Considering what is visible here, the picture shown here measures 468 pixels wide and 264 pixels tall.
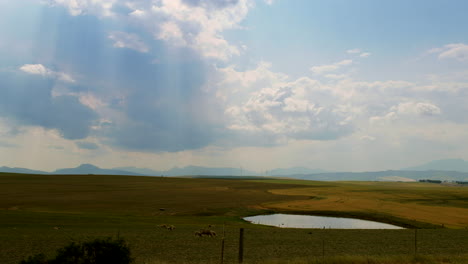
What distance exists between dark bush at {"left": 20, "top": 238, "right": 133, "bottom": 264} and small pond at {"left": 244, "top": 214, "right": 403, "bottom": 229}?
154 ft

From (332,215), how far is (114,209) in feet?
142

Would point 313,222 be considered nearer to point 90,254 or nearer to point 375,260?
point 375,260

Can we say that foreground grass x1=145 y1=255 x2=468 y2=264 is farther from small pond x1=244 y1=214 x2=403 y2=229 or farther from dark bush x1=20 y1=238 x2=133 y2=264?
small pond x1=244 y1=214 x2=403 y2=229

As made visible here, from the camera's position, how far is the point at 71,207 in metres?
74.8

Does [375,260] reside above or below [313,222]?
above

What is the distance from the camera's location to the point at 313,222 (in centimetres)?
6706

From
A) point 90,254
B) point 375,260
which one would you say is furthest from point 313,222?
point 90,254

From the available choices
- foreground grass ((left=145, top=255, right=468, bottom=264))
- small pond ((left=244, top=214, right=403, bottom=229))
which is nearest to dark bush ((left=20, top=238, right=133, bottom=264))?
foreground grass ((left=145, top=255, right=468, bottom=264))

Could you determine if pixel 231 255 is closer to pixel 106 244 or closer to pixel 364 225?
Answer: pixel 106 244

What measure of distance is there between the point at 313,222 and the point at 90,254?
182 feet

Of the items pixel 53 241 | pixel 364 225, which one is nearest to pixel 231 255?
pixel 53 241

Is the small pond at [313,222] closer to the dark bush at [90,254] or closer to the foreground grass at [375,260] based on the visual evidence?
the foreground grass at [375,260]

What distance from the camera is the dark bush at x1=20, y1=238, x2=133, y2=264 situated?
1607 centimetres

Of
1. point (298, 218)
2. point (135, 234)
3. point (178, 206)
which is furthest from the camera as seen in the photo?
point (178, 206)
